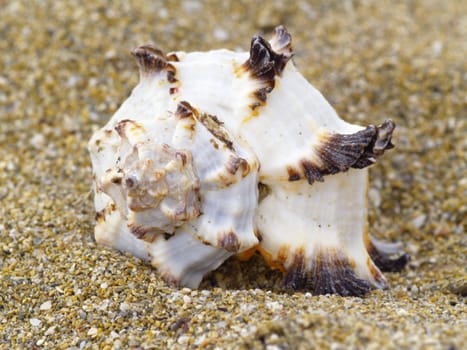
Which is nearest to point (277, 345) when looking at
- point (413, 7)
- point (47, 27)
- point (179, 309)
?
point (179, 309)

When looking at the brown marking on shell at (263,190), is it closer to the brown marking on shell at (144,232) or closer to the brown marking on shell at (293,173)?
the brown marking on shell at (293,173)

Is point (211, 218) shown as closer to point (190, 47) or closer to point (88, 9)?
point (190, 47)

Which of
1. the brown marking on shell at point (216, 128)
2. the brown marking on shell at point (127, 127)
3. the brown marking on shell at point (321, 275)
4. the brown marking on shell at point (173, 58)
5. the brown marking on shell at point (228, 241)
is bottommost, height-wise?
the brown marking on shell at point (321, 275)

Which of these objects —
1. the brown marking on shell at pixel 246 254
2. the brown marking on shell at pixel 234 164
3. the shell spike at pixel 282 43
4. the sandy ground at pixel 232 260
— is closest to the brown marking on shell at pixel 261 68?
the shell spike at pixel 282 43

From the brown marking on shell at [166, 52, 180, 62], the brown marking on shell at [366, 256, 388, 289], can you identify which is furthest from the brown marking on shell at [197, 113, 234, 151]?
the brown marking on shell at [366, 256, 388, 289]

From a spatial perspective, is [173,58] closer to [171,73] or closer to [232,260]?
[171,73]

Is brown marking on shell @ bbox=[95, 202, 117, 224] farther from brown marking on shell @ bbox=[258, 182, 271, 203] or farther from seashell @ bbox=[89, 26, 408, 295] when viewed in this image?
brown marking on shell @ bbox=[258, 182, 271, 203]
